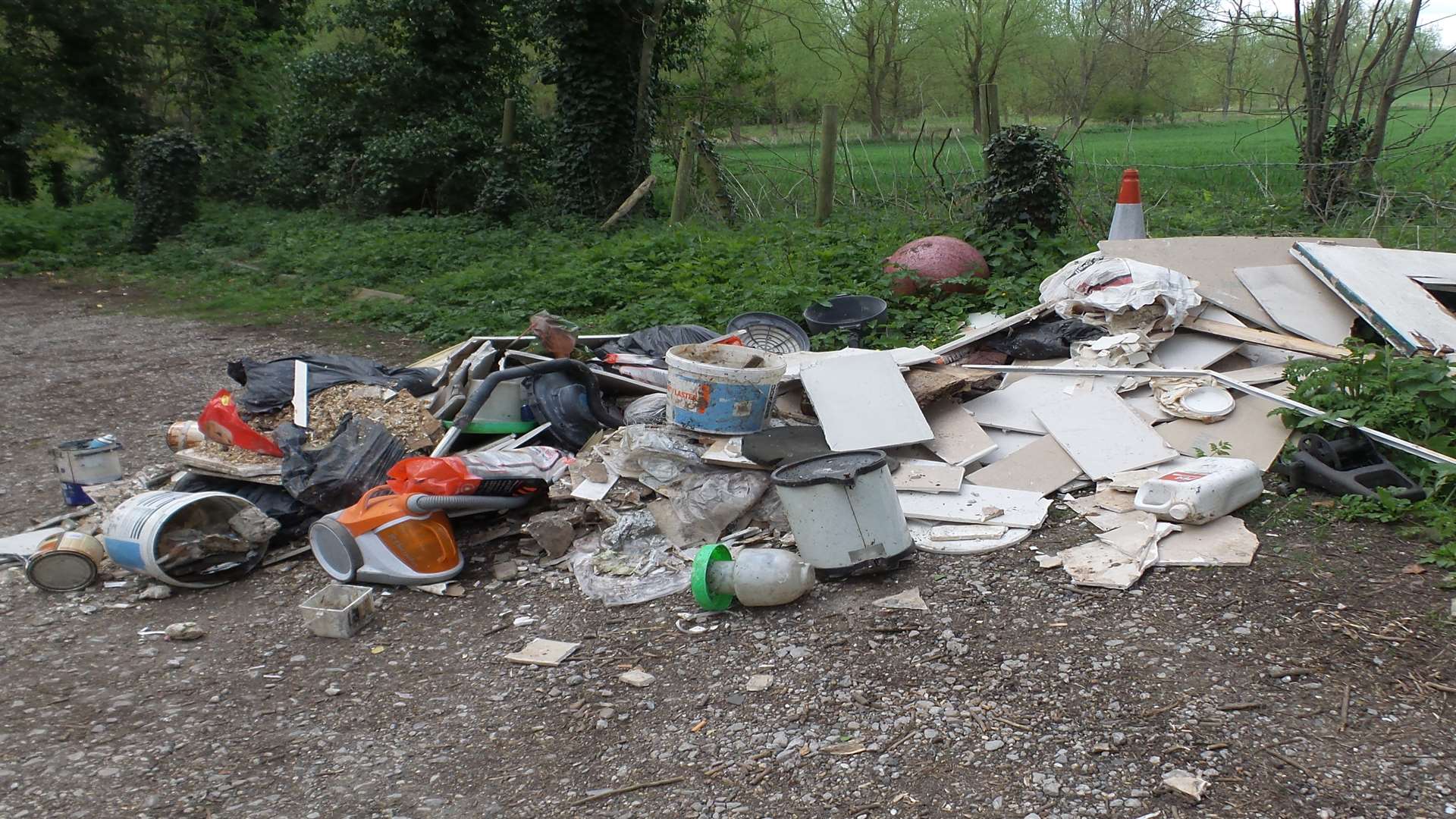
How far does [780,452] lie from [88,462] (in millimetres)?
3430

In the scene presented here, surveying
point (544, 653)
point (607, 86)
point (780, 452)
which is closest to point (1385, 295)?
point (780, 452)

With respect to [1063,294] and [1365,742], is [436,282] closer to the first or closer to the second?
[1063,294]

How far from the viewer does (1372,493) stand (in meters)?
3.61

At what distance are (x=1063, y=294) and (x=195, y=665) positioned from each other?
4472mm

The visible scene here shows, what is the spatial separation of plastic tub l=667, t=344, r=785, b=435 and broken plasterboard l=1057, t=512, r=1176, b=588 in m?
1.43

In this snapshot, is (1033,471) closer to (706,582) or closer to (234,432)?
(706,582)

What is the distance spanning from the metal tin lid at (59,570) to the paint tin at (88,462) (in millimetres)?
965

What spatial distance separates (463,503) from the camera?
389 centimetres

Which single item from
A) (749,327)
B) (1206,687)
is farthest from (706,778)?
(749,327)

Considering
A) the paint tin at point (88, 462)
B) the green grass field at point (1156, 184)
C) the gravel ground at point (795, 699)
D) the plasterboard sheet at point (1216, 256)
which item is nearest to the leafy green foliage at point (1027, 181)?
the green grass field at point (1156, 184)

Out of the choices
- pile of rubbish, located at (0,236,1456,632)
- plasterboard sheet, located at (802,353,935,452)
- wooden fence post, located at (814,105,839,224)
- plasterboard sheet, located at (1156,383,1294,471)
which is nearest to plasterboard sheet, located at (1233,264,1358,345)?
pile of rubbish, located at (0,236,1456,632)

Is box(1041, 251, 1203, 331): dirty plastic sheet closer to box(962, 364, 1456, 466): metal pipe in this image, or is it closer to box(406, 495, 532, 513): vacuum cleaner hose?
box(962, 364, 1456, 466): metal pipe

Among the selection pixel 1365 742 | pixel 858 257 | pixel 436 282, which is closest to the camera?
pixel 1365 742

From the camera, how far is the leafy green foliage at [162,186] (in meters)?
14.4
